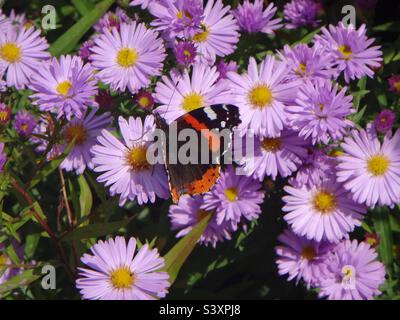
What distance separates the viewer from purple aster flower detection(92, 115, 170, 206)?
7.97 ft

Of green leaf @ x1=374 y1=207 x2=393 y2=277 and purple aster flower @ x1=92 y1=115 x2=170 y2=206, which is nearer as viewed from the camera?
purple aster flower @ x1=92 y1=115 x2=170 y2=206

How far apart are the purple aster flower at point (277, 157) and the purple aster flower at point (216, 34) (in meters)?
0.42

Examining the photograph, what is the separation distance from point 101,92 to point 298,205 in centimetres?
89

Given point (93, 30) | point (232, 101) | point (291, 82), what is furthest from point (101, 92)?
point (93, 30)

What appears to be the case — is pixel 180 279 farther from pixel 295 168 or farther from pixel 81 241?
pixel 295 168

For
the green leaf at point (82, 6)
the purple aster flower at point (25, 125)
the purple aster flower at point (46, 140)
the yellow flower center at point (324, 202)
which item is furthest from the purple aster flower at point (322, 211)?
the green leaf at point (82, 6)

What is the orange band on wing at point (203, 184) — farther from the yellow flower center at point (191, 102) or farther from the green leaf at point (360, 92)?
the green leaf at point (360, 92)

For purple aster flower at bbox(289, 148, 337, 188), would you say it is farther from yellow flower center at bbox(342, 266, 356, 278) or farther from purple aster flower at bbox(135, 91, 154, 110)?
purple aster flower at bbox(135, 91, 154, 110)

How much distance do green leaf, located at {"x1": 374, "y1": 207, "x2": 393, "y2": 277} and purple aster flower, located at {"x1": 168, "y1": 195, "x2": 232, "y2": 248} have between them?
0.60m

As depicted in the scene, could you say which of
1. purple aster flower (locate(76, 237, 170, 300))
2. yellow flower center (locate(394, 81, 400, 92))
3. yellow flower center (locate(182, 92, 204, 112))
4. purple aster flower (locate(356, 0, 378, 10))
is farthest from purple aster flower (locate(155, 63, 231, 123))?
purple aster flower (locate(356, 0, 378, 10))

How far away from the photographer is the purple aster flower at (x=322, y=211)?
2480mm

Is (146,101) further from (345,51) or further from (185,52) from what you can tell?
(345,51)
